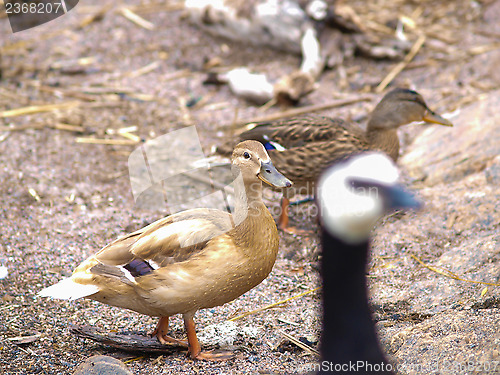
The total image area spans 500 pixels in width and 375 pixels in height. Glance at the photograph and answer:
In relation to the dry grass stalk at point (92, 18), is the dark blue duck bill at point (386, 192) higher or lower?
higher

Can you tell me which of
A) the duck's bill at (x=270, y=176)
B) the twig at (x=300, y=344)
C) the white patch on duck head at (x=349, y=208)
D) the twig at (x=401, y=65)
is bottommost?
the twig at (x=401, y=65)

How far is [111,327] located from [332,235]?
2.04 meters

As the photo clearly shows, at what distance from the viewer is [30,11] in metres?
7.95

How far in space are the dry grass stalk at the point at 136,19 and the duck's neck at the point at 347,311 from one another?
6416 mm

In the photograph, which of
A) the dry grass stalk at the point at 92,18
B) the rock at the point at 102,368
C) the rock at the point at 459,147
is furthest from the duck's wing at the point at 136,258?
the dry grass stalk at the point at 92,18

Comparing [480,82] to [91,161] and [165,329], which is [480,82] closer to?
[91,161]

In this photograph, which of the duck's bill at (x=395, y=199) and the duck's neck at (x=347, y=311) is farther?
the duck's bill at (x=395, y=199)

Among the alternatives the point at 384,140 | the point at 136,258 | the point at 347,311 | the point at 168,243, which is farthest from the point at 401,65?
the point at 347,311

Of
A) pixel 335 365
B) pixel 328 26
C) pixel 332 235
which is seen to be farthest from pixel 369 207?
pixel 328 26

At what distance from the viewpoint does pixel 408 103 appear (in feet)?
16.0

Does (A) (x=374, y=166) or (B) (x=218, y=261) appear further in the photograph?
(B) (x=218, y=261)

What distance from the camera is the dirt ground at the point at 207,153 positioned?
317 centimetres

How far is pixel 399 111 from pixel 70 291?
3124mm

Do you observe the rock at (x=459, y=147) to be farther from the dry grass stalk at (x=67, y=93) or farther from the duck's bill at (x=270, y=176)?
the dry grass stalk at (x=67, y=93)
